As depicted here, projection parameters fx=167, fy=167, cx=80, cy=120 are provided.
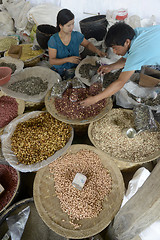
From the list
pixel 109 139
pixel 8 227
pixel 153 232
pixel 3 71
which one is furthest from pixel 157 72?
pixel 8 227

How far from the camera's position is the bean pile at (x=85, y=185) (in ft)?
5.05

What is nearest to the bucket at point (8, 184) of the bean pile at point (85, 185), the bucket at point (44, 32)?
the bean pile at point (85, 185)

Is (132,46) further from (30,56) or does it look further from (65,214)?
(30,56)

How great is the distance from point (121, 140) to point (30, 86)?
4.81 feet

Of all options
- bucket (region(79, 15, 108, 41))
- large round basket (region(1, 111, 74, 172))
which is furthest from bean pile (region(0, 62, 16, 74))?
bucket (region(79, 15, 108, 41))

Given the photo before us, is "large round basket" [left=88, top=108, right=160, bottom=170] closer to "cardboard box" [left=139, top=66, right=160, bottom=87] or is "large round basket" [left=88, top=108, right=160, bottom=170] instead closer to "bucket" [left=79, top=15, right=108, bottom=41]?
"cardboard box" [left=139, top=66, right=160, bottom=87]

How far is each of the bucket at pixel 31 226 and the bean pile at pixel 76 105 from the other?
3.37ft

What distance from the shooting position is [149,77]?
89.1 inches

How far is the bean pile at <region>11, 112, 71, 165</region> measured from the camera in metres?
1.75

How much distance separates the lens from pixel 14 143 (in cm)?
180

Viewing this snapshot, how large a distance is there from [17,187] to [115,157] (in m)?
1.08

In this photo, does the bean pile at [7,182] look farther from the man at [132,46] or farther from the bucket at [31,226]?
the man at [132,46]

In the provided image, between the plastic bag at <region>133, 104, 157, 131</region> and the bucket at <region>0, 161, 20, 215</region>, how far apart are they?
4.79 feet

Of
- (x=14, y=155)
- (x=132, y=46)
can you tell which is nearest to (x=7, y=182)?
(x=14, y=155)
